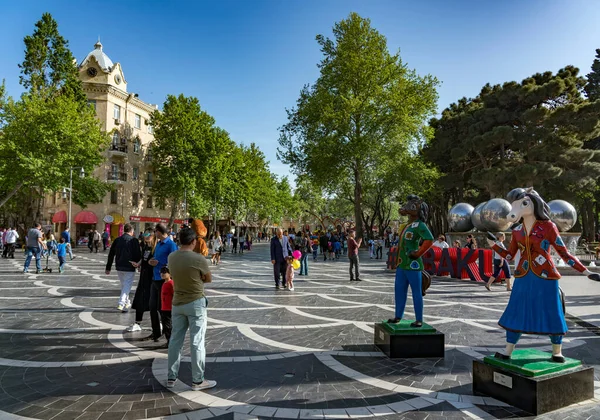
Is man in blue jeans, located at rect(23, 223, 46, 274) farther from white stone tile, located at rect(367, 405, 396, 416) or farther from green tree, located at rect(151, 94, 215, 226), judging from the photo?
green tree, located at rect(151, 94, 215, 226)

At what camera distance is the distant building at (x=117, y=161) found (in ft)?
133

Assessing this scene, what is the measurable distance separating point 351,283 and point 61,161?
85.4 feet

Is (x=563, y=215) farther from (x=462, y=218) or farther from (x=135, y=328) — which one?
(x=135, y=328)

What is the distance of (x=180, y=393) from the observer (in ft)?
14.2

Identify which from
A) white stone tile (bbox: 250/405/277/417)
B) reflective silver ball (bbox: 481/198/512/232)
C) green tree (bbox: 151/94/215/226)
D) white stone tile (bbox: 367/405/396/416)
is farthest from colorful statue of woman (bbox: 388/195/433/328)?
green tree (bbox: 151/94/215/226)

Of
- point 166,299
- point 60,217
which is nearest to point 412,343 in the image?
point 166,299

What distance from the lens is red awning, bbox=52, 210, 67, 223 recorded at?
134 ft

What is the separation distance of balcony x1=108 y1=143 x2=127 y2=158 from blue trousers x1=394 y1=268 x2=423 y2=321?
137 ft

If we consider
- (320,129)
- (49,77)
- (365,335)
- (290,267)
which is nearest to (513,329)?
(365,335)

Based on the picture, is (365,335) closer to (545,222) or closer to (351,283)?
(545,222)

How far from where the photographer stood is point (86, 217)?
39875 millimetres

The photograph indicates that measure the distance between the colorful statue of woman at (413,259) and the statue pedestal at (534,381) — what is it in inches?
58.0

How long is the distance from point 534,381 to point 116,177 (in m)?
44.0

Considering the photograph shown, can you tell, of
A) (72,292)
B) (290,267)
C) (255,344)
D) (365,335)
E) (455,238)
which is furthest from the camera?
(455,238)
